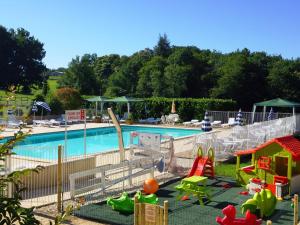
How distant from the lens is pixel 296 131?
2361 cm

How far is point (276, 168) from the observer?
36.2 feet

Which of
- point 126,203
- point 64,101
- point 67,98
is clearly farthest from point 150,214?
point 67,98

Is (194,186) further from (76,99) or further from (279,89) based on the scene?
(279,89)

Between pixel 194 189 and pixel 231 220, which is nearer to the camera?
pixel 231 220

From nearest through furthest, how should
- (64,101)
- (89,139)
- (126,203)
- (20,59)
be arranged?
(126,203), (89,139), (64,101), (20,59)

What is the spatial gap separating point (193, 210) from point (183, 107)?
2373cm

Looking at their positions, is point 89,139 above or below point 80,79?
below

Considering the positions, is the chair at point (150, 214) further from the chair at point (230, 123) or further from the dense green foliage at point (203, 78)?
the dense green foliage at point (203, 78)

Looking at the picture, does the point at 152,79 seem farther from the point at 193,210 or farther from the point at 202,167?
the point at 193,210

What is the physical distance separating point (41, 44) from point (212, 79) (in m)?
26.5

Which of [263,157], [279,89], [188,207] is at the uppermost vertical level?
[279,89]

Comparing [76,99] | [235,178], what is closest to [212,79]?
[76,99]

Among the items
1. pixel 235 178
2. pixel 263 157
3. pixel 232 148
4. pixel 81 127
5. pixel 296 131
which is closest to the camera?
pixel 263 157

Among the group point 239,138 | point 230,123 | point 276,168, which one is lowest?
point 276,168
